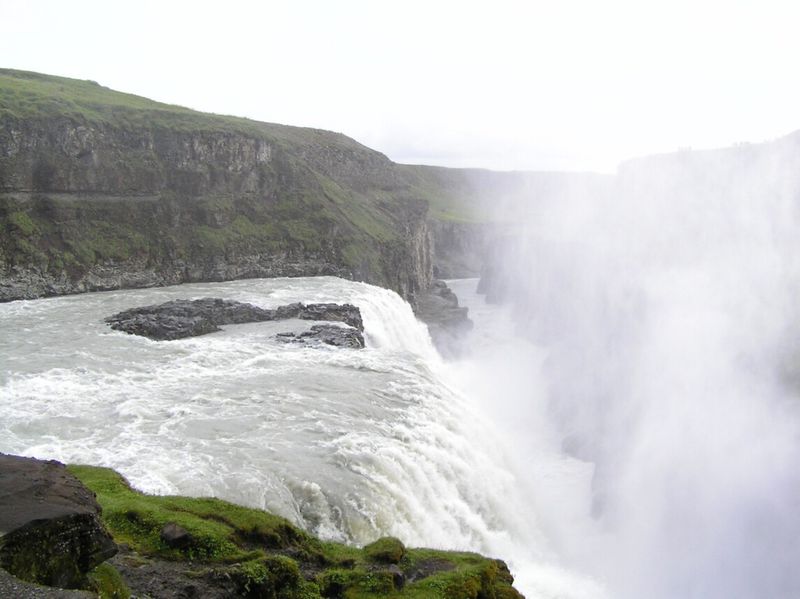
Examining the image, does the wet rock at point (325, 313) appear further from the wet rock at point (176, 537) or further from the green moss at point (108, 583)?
the green moss at point (108, 583)

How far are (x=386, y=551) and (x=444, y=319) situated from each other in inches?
2295

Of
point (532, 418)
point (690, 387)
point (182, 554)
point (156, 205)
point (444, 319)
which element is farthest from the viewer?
point (444, 319)

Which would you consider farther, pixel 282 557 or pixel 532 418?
pixel 532 418

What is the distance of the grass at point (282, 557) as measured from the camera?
10953 millimetres

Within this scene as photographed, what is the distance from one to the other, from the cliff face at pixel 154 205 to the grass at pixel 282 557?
35.9 m

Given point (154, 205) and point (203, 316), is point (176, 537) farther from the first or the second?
point (154, 205)

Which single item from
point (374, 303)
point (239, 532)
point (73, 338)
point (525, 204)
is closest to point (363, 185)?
point (374, 303)

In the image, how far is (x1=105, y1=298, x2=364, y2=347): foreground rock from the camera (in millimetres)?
35281

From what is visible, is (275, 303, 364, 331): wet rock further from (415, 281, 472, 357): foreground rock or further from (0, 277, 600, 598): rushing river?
(415, 281, 472, 357): foreground rock

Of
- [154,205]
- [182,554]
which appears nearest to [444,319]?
[154,205]

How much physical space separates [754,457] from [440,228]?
114856 millimetres

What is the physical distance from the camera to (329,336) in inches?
1387

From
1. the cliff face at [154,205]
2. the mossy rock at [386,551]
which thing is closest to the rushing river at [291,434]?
the mossy rock at [386,551]

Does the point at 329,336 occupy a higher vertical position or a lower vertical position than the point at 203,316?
higher
